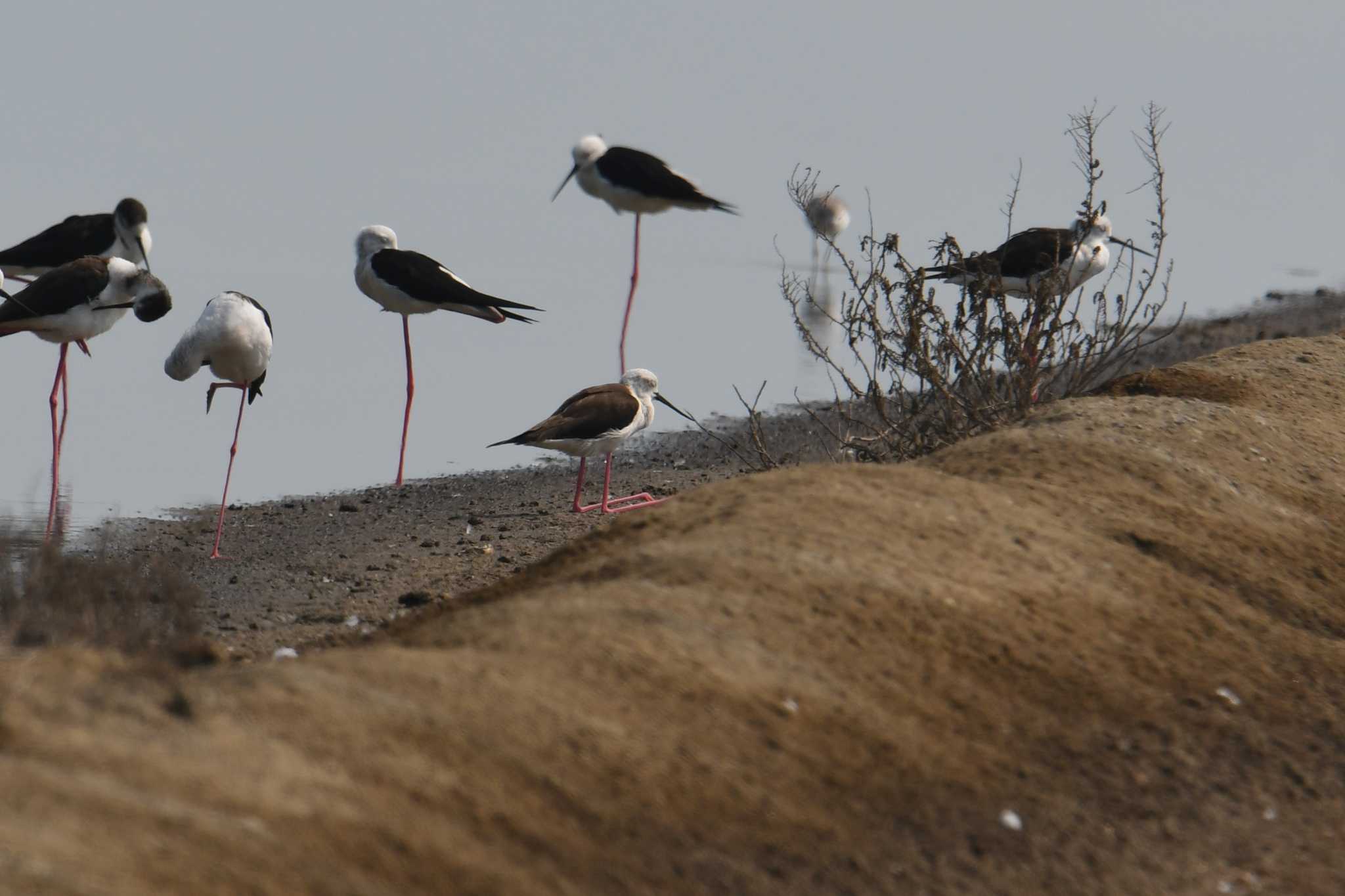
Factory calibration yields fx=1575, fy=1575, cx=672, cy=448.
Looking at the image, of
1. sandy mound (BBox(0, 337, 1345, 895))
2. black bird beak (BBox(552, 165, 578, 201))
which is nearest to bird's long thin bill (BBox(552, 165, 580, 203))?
black bird beak (BBox(552, 165, 578, 201))

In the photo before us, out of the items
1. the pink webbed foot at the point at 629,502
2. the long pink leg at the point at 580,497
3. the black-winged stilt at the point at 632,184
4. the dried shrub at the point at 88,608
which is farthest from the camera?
the black-winged stilt at the point at 632,184

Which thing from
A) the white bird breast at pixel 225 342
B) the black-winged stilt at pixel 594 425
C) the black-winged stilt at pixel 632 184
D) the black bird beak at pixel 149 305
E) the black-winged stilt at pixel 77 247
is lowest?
the black-winged stilt at pixel 594 425

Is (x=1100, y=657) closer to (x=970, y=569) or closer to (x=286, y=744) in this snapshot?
(x=970, y=569)

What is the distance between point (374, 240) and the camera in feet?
38.6

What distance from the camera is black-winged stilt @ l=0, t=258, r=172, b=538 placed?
10078mm

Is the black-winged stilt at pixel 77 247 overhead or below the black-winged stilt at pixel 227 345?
overhead

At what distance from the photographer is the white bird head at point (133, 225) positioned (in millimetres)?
11766

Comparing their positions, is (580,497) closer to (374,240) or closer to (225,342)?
(225,342)

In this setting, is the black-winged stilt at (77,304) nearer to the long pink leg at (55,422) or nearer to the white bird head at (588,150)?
the long pink leg at (55,422)

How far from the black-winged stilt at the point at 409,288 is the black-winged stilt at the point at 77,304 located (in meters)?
1.71

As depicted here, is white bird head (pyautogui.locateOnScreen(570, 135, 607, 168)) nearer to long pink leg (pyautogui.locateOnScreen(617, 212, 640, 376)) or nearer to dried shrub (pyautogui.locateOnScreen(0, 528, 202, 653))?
long pink leg (pyautogui.locateOnScreen(617, 212, 640, 376))

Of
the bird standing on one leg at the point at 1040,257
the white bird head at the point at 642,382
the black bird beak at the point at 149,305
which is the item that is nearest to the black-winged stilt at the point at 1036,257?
the bird standing on one leg at the point at 1040,257

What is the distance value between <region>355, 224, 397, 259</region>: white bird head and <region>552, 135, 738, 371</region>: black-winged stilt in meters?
2.48

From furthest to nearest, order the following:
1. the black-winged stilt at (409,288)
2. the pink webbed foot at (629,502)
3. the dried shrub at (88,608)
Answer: the black-winged stilt at (409,288)
the pink webbed foot at (629,502)
the dried shrub at (88,608)
